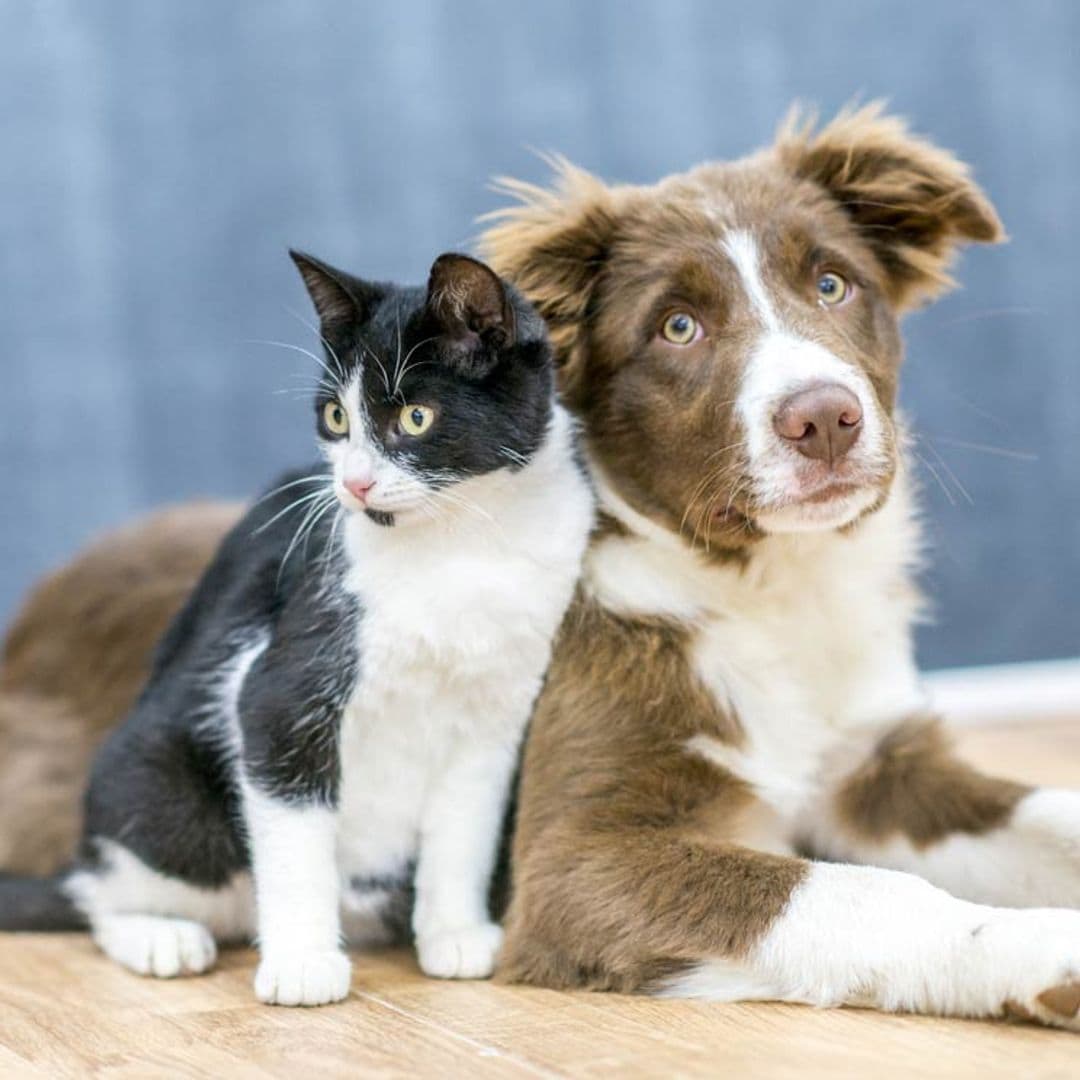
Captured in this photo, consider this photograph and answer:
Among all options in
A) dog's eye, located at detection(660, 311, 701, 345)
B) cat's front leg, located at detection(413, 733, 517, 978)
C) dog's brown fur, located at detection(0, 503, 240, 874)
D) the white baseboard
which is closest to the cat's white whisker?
cat's front leg, located at detection(413, 733, 517, 978)

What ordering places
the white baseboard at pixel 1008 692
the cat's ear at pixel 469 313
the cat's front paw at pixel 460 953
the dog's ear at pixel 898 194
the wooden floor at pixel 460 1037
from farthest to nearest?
the white baseboard at pixel 1008 692 < the dog's ear at pixel 898 194 < the cat's front paw at pixel 460 953 < the cat's ear at pixel 469 313 < the wooden floor at pixel 460 1037

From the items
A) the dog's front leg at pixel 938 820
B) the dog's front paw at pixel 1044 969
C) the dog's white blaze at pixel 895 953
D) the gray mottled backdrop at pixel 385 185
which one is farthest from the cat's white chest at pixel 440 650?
the gray mottled backdrop at pixel 385 185

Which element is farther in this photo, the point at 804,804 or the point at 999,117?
the point at 999,117

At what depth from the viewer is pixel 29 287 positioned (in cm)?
332

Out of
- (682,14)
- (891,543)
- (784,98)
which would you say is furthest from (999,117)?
(891,543)

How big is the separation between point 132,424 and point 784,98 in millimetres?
1593

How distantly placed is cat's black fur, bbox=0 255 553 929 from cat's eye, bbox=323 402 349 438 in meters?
0.01

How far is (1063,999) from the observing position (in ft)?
4.99

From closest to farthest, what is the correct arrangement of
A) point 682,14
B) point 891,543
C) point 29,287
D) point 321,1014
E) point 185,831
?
1. point 321,1014
2. point 185,831
3. point 891,543
4. point 29,287
5. point 682,14

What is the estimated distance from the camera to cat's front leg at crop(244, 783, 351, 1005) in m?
1.73

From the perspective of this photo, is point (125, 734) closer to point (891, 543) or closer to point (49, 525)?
point (891, 543)

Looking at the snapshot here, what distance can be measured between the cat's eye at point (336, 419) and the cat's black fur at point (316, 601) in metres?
0.01

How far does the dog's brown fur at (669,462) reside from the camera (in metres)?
1.79

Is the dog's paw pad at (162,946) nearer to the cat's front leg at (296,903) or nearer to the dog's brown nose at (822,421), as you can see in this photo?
the cat's front leg at (296,903)
